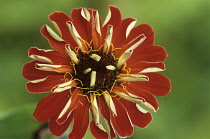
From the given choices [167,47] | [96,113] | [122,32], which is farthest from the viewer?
[167,47]

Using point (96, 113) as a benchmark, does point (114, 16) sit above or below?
above

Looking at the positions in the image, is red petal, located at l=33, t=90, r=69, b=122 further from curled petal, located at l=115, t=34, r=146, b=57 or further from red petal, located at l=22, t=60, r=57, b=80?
curled petal, located at l=115, t=34, r=146, b=57

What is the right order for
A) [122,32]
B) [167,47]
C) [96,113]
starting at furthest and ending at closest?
1. [167,47]
2. [122,32]
3. [96,113]

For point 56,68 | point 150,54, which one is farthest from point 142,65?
point 56,68

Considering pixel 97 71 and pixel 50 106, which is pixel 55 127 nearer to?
pixel 50 106

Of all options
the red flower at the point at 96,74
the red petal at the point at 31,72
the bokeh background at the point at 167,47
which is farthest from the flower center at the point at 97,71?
the bokeh background at the point at 167,47
